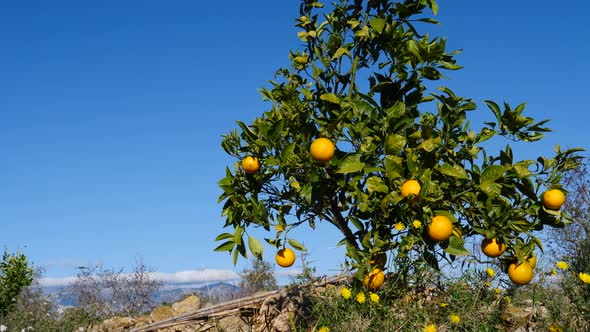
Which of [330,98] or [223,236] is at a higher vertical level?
[330,98]

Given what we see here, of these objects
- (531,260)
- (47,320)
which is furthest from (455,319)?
(47,320)

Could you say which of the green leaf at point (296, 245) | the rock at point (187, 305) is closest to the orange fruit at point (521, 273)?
the green leaf at point (296, 245)

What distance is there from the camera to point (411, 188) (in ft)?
12.0

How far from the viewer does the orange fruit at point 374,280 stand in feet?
12.9

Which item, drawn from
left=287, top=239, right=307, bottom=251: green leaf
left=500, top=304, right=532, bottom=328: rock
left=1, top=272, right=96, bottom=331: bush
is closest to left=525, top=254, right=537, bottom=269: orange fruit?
left=500, top=304, right=532, bottom=328: rock

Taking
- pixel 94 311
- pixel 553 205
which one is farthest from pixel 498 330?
pixel 94 311

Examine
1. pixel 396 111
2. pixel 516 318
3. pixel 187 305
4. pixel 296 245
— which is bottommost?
pixel 516 318

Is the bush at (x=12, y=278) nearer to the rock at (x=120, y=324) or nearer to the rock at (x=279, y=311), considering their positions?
the rock at (x=120, y=324)

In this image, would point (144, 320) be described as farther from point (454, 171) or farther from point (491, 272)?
point (454, 171)

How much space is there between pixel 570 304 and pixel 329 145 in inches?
89.0

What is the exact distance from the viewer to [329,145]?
3.79 m

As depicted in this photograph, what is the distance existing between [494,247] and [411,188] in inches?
35.2

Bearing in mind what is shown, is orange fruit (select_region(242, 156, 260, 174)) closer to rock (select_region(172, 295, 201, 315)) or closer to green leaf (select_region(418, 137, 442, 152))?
green leaf (select_region(418, 137, 442, 152))

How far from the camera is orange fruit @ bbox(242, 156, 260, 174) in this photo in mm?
4273
